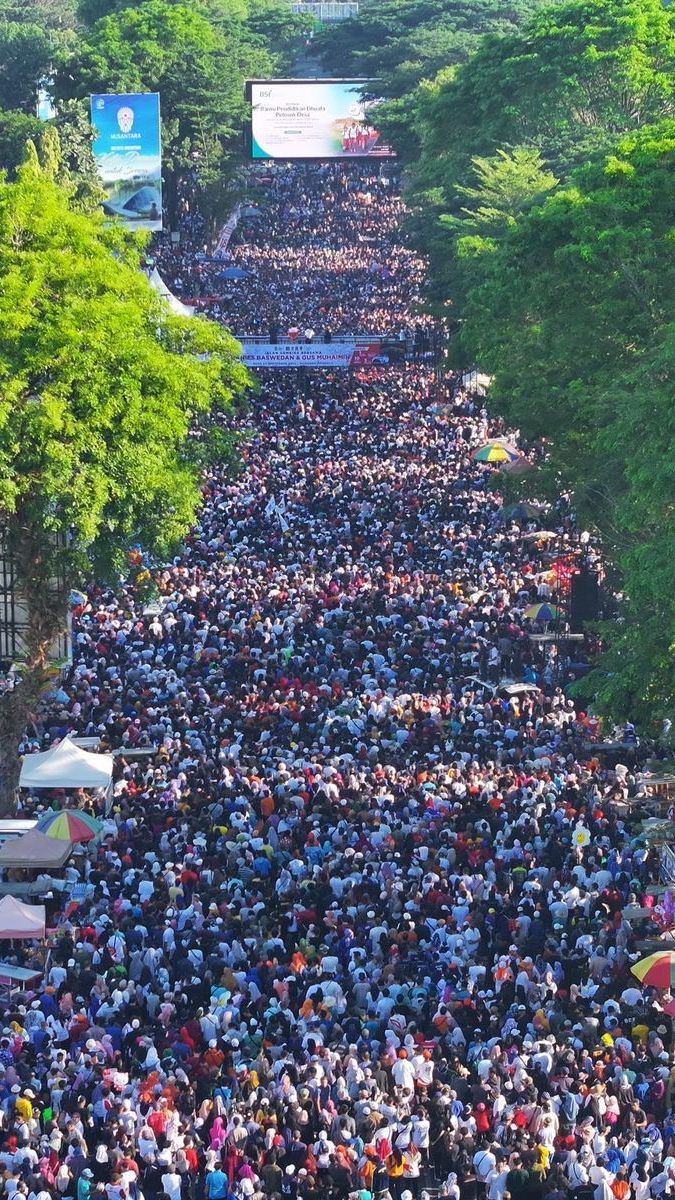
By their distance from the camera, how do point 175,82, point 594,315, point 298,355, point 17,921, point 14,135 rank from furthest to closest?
point 175,82 < point 14,135 < point 298,355 < point 594,315 < point 17,921

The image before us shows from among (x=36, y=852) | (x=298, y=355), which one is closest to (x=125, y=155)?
(x=298, y=355)

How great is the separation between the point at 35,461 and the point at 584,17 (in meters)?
35.7

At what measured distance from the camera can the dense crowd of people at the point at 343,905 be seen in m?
19.6

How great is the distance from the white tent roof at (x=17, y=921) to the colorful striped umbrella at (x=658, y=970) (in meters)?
6.51

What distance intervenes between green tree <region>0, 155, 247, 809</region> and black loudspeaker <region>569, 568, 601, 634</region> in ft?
26.0

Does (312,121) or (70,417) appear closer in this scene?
(70,417)

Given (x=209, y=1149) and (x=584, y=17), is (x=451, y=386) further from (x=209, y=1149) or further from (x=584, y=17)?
(x=209, y=1149)

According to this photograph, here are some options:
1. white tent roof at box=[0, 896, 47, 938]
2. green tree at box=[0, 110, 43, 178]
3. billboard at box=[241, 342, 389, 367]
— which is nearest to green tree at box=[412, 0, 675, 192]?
billboard at box=[241, 342, 389, 367]

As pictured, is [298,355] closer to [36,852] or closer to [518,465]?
[518,465]

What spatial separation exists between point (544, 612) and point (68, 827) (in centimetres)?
1185

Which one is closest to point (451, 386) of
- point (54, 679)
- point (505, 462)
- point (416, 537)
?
point (505, 462)

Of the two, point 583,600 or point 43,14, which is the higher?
point 583,600

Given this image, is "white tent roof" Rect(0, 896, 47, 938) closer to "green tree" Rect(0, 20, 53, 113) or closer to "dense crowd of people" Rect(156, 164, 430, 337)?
"dense crowd of people" Rect(156, 164, 430, 337)

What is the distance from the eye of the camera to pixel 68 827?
86.0ft
